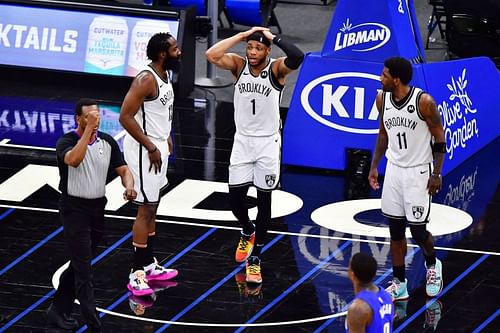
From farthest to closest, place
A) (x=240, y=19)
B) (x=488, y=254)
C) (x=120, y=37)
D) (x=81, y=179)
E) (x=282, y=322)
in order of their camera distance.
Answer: (x=240, y=19), (x=120, y=37), (x=488, y=254), (x=282, y=322), (x=81, y=179)

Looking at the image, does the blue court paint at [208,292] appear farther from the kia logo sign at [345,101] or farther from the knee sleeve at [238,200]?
the kia logo sign at [345,101]

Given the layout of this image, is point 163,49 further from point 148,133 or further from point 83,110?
point 83,110

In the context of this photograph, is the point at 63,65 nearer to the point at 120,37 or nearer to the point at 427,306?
the point at 120,37

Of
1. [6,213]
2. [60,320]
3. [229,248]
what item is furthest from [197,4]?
[60,320]

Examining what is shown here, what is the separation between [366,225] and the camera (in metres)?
11.5

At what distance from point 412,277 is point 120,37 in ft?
22.3

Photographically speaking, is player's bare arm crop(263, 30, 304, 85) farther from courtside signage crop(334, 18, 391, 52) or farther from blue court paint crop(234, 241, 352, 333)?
courtside signage crop(334, 18, 391, 52)

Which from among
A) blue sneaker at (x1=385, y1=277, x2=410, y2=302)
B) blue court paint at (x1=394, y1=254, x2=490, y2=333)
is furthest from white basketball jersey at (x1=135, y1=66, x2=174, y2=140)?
blue court paint at (x1=394, y1=254, x2=490, y2=333)

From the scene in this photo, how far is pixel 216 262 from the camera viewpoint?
1055 centimetres

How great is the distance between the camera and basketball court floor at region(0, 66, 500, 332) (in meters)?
9.49

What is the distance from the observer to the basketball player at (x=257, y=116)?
9.83m

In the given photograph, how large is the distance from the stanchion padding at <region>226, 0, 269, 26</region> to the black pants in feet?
33.0

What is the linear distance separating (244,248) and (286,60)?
175cm

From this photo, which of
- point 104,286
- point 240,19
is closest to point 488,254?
point 104,286
